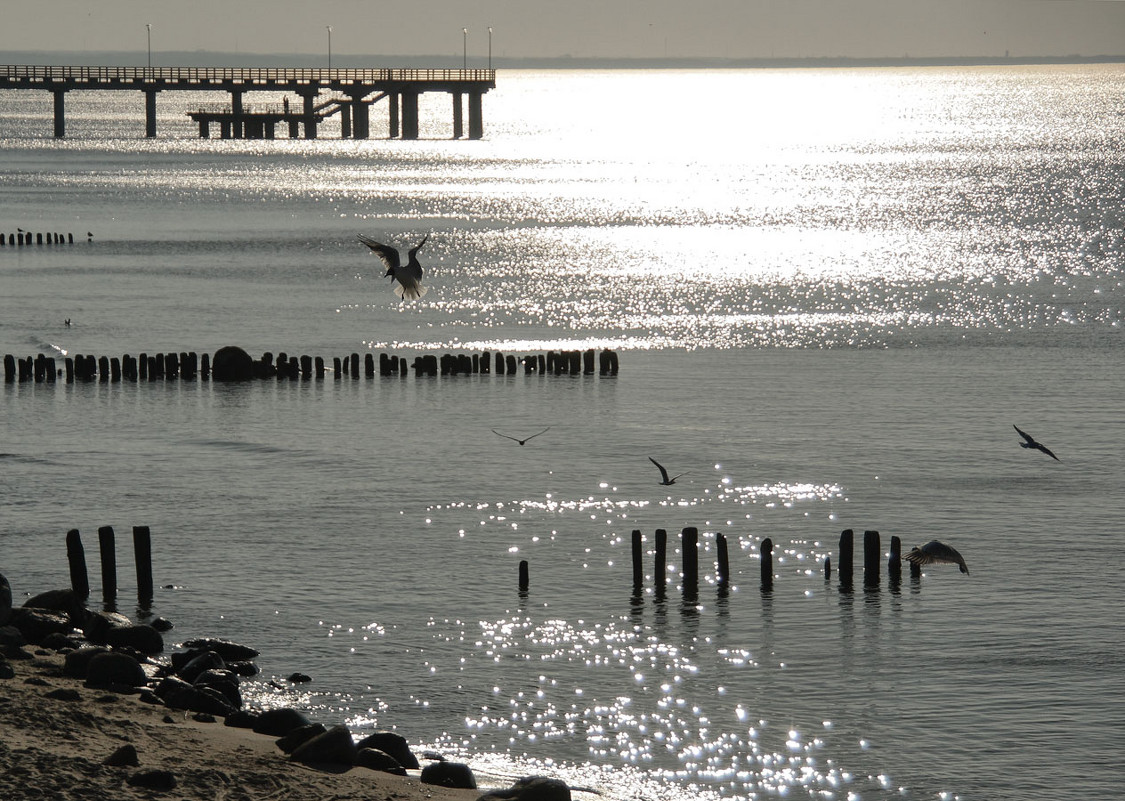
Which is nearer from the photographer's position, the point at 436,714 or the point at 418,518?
the point at 436,714

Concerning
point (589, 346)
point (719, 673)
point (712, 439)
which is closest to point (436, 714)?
point (719, 673)

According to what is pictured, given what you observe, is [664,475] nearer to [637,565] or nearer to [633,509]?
[637,565]

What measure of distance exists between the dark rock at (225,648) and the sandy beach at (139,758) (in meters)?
3.80

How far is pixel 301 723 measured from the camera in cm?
2347

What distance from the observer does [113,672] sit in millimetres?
24547

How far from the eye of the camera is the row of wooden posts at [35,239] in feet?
342

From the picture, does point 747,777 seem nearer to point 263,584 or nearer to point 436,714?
point 436,714

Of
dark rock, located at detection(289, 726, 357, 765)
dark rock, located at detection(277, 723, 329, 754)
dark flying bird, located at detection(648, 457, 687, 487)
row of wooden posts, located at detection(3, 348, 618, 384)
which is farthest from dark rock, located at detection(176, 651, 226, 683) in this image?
row of wooden posts, located at detection(3, 348, 618, 384)

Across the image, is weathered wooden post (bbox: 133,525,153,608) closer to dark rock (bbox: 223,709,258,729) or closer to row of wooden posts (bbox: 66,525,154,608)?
row of wooden posts (bbox: 66,525,154,608)

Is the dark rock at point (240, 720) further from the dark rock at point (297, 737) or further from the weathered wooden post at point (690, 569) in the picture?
the weathered wooden post at point (690, 569)

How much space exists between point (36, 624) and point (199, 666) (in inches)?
121

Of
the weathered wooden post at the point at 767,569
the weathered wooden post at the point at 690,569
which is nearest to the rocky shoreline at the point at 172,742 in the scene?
the weathered wooden post at the point at 690,569

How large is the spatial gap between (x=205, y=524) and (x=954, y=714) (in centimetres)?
1849

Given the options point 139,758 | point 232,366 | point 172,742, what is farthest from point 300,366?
point 139,758
